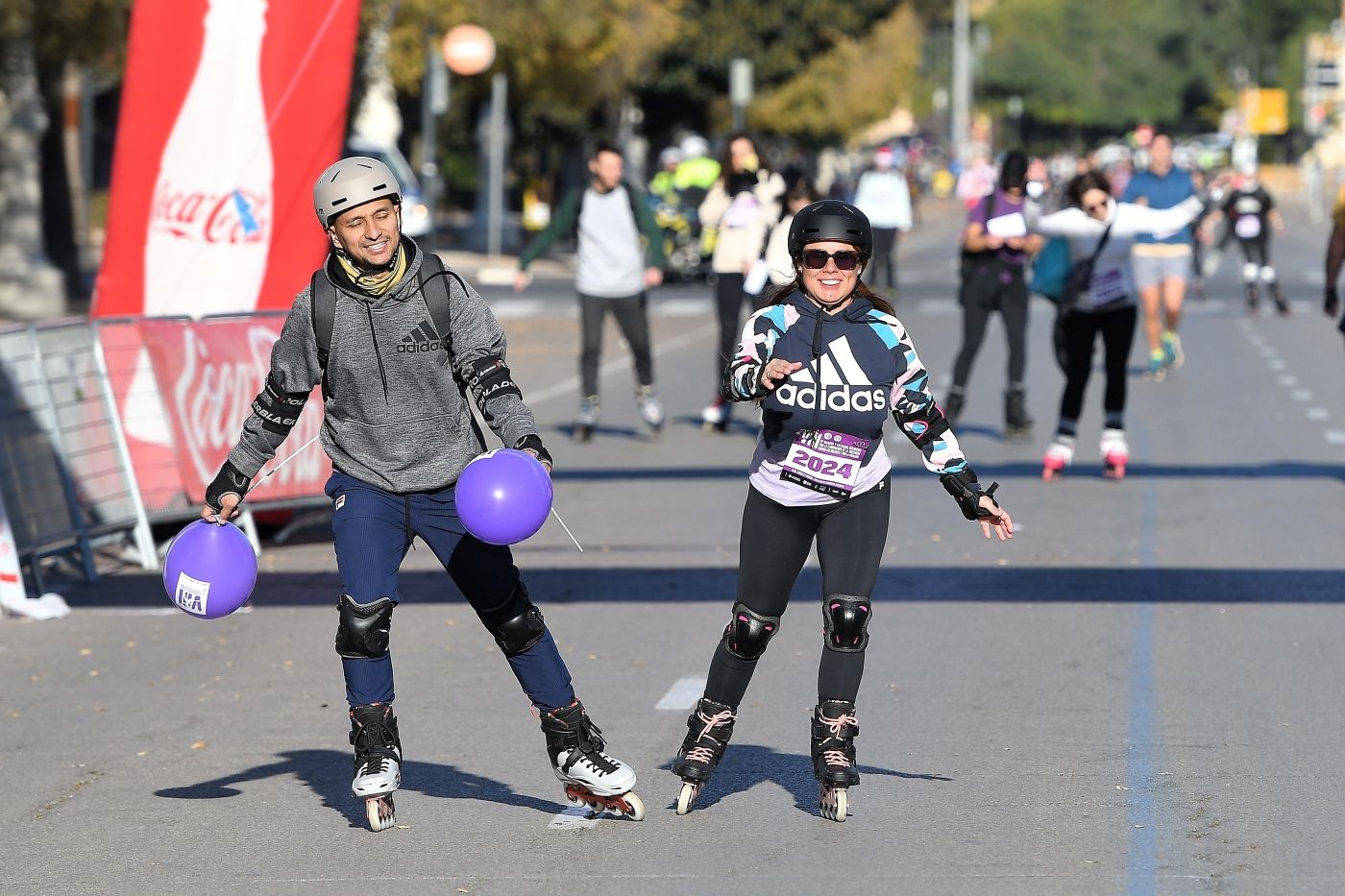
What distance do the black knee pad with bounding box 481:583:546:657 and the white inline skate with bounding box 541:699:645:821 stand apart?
201mm

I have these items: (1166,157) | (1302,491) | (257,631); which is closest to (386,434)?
(257,631)

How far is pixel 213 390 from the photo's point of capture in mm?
10969

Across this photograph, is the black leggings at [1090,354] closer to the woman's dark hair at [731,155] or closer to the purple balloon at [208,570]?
the woman's dark hair at [731,155]

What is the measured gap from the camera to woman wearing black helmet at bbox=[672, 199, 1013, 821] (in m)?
5.83

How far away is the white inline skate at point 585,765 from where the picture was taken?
234 inches

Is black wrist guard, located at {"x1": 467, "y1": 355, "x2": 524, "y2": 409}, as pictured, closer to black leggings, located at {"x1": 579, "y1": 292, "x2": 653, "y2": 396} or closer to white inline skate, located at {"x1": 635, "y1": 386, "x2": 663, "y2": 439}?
black leggings, located at {"x1": 579, "y1": 292, "x2": 653, "y2": 396}

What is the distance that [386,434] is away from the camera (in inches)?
231

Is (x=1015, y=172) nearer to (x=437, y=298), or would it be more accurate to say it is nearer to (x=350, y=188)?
(x=437, y=298)

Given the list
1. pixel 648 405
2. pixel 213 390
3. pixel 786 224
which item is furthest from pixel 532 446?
pixel 648 405

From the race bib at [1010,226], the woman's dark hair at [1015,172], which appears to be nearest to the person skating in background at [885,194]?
the woman's dark hair at [1015,172]

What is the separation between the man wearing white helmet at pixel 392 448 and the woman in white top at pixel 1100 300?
7267 mm

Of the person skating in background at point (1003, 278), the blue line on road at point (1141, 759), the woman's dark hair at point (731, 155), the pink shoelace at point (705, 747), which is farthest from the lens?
the woman's dark hair at point (731, 155)

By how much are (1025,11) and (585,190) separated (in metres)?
131

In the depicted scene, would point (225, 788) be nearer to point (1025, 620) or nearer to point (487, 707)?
point (487, 707)
